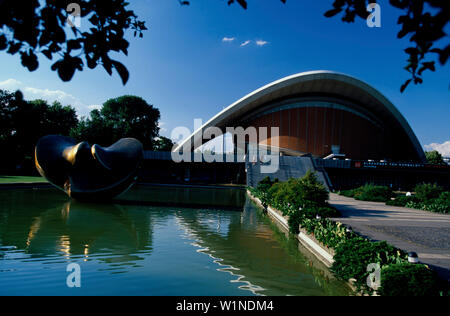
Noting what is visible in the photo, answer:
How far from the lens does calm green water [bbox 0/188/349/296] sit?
191 inches

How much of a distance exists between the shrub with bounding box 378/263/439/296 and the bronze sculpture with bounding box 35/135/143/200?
13.0 m

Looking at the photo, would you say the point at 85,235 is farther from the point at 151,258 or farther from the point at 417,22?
the point at 417,22

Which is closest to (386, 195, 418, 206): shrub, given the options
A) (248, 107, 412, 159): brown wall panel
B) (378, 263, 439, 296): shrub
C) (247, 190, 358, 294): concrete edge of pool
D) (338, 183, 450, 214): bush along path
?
(338, 183, 450, 214): bush along path

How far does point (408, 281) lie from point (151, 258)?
4.67 metres

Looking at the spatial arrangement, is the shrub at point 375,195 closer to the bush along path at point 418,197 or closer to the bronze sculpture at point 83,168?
the bush along path at point 418,197

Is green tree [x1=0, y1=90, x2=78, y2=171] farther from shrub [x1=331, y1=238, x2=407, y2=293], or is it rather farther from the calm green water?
shrub [x1=331, y1=238, x2=407, y2=293]

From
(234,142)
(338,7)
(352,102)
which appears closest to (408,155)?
(352,102)

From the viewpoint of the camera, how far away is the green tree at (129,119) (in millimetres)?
46566

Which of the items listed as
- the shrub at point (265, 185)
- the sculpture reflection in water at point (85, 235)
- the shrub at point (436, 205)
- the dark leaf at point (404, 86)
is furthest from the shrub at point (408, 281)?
the shrub at point (436, 205)

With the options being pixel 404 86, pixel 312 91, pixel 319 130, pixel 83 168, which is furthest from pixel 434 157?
pixel 404 86

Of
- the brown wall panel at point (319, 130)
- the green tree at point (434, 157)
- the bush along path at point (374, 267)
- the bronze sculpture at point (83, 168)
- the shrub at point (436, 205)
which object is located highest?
the brown wall panel at point (319, 130)

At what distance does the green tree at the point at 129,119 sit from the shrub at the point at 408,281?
43762 mm
